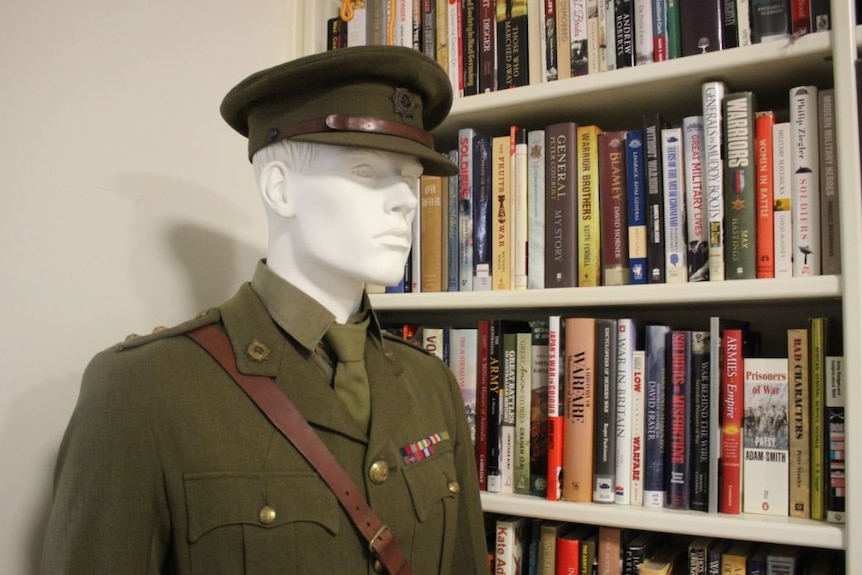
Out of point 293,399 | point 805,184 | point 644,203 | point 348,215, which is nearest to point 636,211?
point 644,203

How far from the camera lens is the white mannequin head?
2.58 ft

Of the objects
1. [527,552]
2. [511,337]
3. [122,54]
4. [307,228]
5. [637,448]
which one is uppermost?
[122,54]

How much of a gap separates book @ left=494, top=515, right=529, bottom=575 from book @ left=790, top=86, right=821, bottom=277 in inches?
22.2

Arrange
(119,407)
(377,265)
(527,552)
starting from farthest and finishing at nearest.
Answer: (527,552)
(377,265)
(119,407)

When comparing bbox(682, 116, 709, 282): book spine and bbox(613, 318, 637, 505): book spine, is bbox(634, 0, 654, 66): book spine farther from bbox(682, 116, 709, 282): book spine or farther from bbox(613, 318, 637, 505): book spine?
bbox(613, 318, 637, 505): book spine

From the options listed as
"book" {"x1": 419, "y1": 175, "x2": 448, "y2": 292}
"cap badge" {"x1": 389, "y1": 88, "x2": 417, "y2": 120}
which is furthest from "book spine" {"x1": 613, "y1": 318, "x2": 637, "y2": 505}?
"cap badge" {"x1": 389, "y1": 88, "x2": 417, "y2": 120}

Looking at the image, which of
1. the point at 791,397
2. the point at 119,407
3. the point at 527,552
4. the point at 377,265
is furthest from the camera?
the point at 527,552

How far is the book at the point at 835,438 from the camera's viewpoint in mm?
892

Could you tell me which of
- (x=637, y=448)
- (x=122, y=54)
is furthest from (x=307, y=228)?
(x=637, y=448)

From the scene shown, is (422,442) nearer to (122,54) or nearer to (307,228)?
(307,228)

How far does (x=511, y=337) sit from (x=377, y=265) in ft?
1.33

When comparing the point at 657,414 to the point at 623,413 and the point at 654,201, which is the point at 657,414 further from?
the point at 654,201

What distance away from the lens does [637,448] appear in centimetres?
102

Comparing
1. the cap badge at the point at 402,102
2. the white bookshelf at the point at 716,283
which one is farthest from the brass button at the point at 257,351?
the white bookshelf at the point at 716,283
